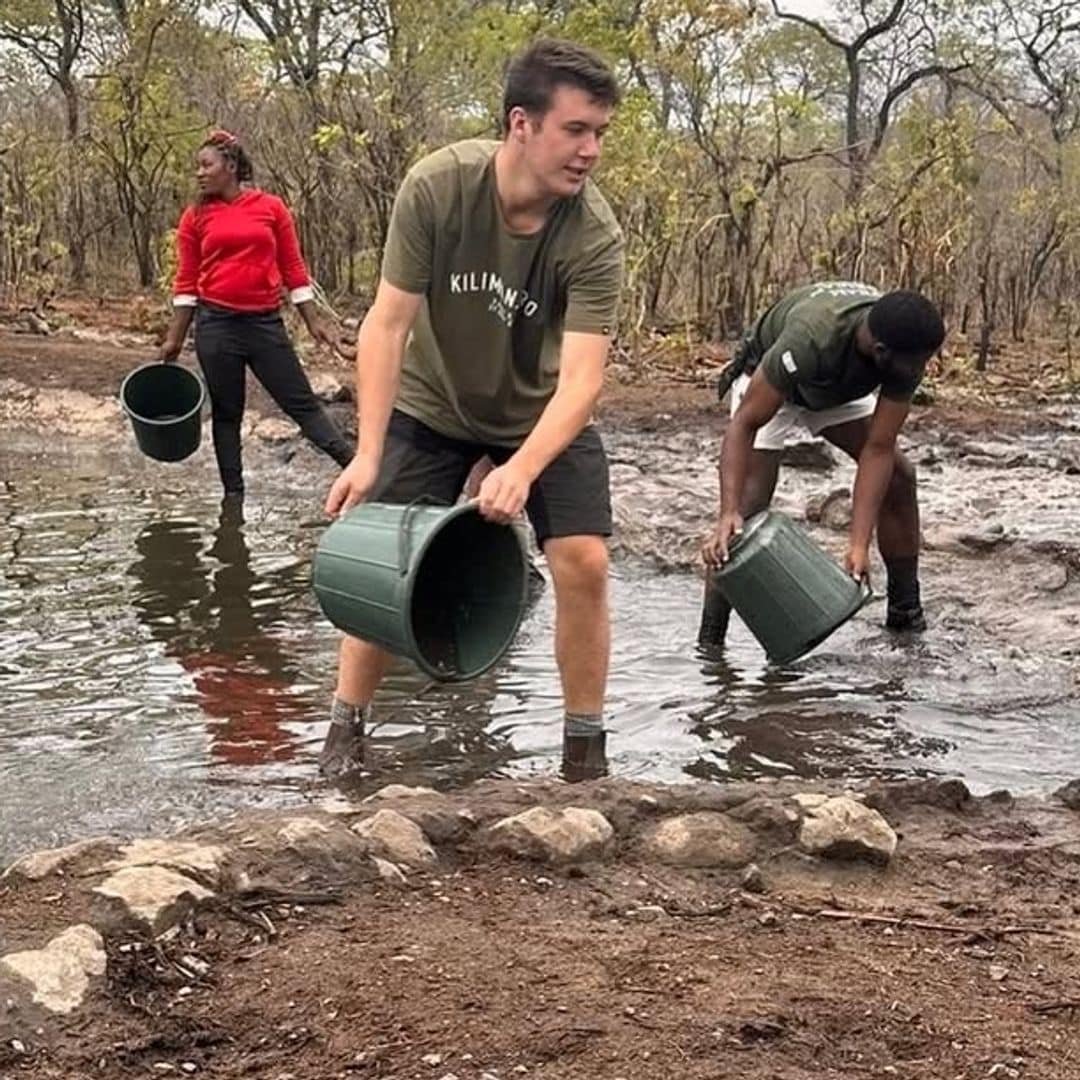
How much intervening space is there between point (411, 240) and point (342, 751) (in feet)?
3.88

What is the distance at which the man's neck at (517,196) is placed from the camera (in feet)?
11.4

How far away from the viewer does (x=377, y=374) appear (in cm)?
359

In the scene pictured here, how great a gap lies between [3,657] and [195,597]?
38.6 inches

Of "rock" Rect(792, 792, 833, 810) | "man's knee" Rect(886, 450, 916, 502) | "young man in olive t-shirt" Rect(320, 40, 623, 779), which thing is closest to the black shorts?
"young man in olive t-shirt" Rect(320, 40, 623, 779)

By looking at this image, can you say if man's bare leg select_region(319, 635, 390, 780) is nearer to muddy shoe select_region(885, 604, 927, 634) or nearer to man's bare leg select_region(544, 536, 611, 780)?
man's bare leg select_region(544, 536, 611, 780)

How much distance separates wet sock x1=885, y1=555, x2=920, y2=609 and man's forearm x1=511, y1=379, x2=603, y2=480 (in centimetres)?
217

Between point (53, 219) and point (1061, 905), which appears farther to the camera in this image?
point (53, 219)

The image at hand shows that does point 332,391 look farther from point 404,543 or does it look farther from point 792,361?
point 404,543

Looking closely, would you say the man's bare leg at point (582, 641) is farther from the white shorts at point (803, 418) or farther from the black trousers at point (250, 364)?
the black trousers at point (250, 364)

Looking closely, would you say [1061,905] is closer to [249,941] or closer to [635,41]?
[249,941]

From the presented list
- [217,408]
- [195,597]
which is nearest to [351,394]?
[217,408]

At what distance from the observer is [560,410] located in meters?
3.43

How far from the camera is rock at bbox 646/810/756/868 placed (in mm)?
2904

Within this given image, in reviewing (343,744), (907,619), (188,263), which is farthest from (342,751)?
(188,263)
